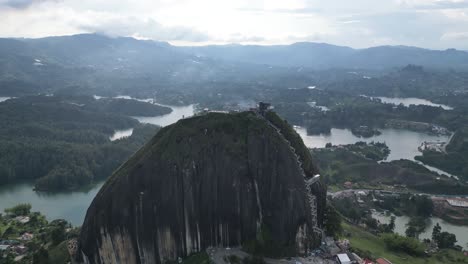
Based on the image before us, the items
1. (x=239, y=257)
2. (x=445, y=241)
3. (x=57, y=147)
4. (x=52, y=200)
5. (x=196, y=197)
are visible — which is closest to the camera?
(x=239, y=257)

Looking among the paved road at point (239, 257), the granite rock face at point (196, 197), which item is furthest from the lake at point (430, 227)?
the paved road at point (239, 257)

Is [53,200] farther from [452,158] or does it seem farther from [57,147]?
[452,158]

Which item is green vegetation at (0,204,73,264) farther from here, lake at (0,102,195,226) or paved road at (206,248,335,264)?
paved road at (206,248,335,264)

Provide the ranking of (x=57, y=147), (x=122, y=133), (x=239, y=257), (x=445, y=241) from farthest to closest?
(x=122, y=133) < (x=57, y=147) < (x=445, y=241) < (x=239, y=257)

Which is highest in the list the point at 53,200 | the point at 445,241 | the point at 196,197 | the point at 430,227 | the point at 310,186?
the point at 310,186

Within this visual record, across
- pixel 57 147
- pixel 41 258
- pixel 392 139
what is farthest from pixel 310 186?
pixel 392 139

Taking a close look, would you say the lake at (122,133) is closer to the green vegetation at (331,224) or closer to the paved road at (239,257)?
the paved road at (239,257)

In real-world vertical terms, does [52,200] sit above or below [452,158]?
below
